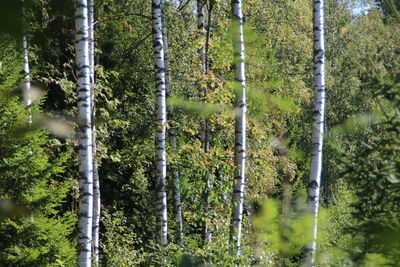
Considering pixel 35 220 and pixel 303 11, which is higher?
pixel 303 11

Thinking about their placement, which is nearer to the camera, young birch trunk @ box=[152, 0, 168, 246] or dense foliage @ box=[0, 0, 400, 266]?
dense foliage @ box=[0, 0, 400, 266]

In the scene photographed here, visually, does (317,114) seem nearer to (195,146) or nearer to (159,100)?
(159,100)

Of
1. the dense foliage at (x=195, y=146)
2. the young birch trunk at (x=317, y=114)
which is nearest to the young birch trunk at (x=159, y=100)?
the dense foliage at (x=195, y=146)

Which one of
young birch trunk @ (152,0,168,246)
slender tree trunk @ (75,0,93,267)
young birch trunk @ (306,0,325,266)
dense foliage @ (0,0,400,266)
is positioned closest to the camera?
dense foliage @ (0,0,400,266)

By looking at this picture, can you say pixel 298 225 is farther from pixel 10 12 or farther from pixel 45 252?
pixel 45 252

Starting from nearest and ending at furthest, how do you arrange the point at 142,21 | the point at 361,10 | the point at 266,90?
1. the point at 266,90
2. the point at 142,21
3. the point at 361,10

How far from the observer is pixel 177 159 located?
11211 millimetres

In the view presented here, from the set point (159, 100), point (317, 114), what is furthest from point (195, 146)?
point (317, 114)

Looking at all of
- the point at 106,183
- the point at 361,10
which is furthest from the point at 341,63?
the point at 106,183

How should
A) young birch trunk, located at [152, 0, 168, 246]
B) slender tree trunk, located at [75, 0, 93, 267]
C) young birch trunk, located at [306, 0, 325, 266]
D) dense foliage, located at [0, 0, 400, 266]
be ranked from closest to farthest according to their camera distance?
dense foliage, located at [0, 0, 400, 266] → slender tree trunk, located at [75, 0, 93, 267] → young birch trunk, located at [306, 0, 325, 266] → young birch trunk, located at [152, 0, 168, 246]

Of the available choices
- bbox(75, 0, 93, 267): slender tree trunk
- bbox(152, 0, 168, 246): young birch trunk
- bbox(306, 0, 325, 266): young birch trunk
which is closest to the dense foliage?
bbox(306, 0, 325, 266): young birch trunk

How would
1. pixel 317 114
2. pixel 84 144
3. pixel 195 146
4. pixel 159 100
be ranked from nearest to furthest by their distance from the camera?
pixel 84 144
pixel 317 114
pixel 159 100
pixel 195 146

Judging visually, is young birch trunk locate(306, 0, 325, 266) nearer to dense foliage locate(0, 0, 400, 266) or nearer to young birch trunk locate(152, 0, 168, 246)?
dense foliage locate(0, 0, 400, 266)

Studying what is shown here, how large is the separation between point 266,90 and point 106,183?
1471 centimetres
